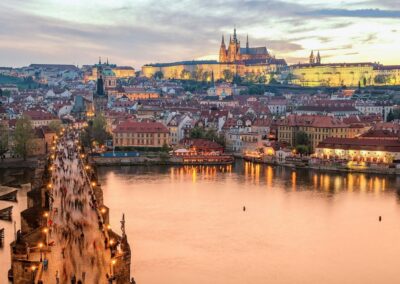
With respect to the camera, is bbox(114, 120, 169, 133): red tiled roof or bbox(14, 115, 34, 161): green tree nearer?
bbox(14, 115, 34, 161): green tree

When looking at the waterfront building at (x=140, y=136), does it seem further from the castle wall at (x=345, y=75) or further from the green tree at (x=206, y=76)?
the green tree at (x=206, y=76)

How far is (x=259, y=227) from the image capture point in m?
11.9

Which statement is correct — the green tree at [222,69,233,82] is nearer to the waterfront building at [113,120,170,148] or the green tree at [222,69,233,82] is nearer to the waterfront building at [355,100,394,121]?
the waterfront building at [355,100,394,121]

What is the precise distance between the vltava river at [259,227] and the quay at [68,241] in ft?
2.29

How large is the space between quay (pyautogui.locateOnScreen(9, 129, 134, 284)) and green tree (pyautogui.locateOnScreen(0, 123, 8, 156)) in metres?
8.72

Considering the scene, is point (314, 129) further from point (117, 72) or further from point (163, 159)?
point (117, 72)

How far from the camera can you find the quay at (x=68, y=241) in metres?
6.73

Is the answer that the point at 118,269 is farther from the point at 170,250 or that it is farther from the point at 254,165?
the point at 254,165

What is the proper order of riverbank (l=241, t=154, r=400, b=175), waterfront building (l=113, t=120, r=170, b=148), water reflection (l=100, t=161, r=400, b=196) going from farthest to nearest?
waterfront building (l=113, t=120, r=170, b=148) < riverbank (l=241, t=154, r=400, b=175) < water reflection (l=100, t=161, r=400, b=196)

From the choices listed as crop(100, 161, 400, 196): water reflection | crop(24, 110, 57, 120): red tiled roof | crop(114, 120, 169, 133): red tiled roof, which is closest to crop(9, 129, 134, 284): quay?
crop(100, 161, 400, 196): water reflection

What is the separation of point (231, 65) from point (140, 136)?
43.0 m

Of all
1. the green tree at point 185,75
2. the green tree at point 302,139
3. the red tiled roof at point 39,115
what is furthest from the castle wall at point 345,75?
the green tree at point 302,139

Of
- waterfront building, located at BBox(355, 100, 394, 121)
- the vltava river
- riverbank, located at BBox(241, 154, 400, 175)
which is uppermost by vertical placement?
waterfront building, located at BBox(355, 100, 394, 121)

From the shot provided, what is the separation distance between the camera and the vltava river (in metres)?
9.20
